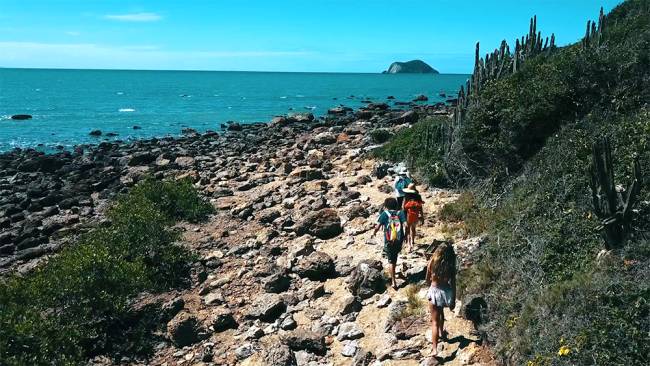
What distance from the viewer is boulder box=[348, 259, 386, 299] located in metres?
10.5

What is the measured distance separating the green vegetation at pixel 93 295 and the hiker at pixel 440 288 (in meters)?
5.98

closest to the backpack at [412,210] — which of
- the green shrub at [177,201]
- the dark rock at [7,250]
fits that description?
the green shrub at [177,201]

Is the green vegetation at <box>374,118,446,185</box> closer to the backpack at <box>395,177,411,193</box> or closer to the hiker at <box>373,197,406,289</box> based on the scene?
the backpack at <box>395,177,411,193</box>

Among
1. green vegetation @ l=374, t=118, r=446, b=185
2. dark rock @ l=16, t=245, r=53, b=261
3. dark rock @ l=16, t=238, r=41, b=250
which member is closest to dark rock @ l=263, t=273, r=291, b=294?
green vegetation @ l=374, t=118, r=446, b=185

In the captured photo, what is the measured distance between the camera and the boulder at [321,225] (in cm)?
1454

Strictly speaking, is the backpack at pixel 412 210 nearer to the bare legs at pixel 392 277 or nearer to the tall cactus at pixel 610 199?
the bare legs at pixel 392 277

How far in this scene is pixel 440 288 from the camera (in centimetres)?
805

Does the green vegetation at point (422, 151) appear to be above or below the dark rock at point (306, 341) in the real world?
above

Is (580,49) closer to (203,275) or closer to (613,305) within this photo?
(613,305)

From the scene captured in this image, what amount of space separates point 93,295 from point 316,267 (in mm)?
4854

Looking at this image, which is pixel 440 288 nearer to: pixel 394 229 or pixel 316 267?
pixel 394 229

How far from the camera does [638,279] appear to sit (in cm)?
665

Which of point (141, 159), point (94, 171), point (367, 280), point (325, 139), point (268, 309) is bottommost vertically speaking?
point (94, 171)

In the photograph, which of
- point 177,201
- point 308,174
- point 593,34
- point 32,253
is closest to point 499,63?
point 593,34
